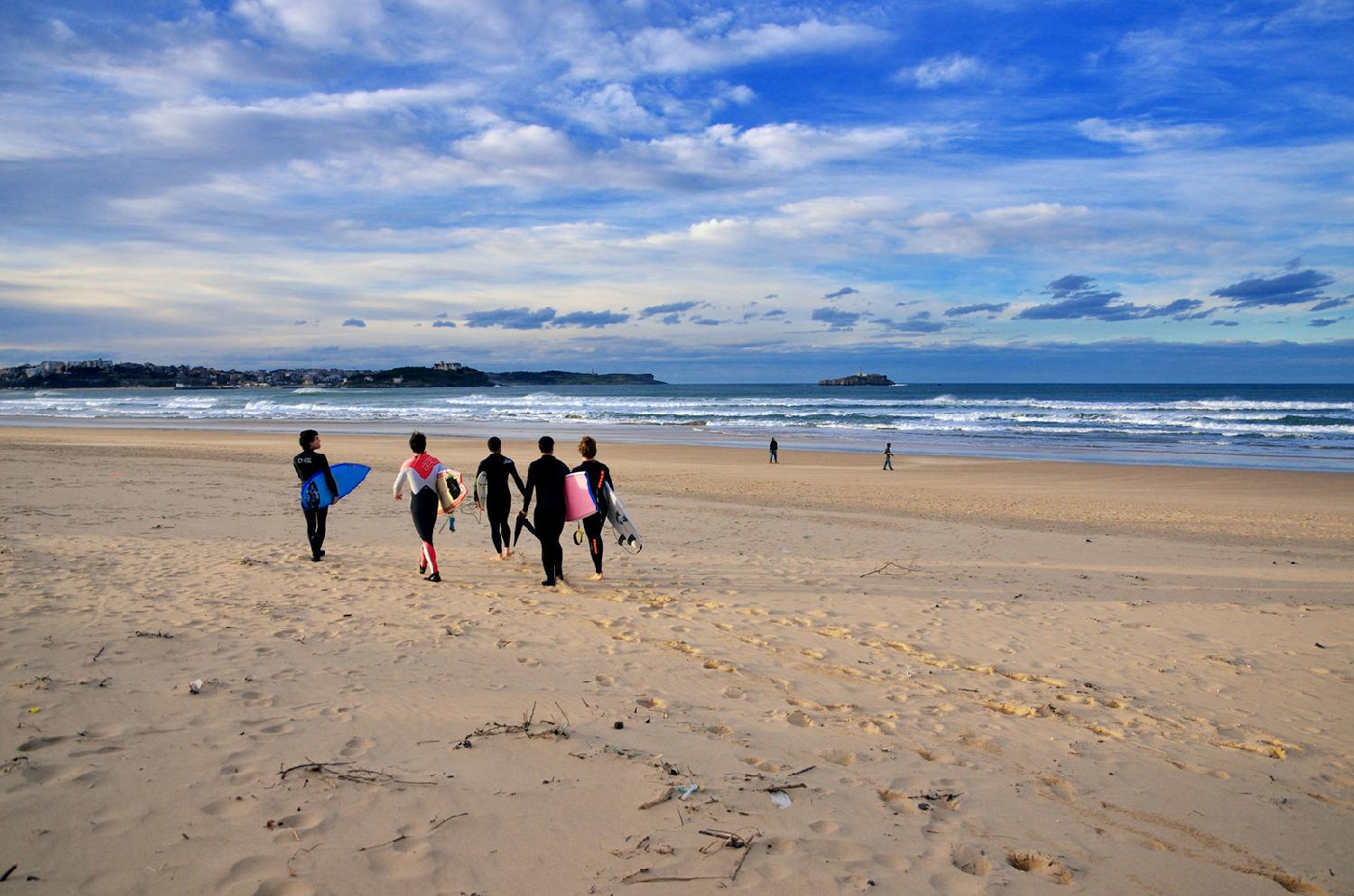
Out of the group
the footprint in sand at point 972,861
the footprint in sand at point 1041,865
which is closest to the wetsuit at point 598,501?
the footprint in sand at point 972,861

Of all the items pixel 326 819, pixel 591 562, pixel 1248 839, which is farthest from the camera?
pixel 591 562

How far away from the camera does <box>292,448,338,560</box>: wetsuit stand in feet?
29.3

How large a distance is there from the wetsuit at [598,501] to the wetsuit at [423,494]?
1564mm

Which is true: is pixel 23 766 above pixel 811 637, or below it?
above

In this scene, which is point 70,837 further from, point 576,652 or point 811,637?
point 811,637

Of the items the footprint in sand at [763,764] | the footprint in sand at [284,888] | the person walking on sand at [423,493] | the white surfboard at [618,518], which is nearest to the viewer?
the footprint in sand at [284,888]

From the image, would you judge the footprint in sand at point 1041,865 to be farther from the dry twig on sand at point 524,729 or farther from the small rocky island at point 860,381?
the small rocky island at point 860,381

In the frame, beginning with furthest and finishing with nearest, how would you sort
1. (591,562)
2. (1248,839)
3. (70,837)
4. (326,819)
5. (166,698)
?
(591,562) → (166,698) → (1248,839) → (326,819) → (70,837)

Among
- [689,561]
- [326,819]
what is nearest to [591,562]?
[689,561]

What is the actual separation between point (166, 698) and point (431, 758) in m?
1.75

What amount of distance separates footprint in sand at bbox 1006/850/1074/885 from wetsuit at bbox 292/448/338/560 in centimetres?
792

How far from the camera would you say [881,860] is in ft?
10.5

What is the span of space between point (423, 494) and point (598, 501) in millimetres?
1855

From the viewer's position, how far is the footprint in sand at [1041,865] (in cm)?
316
